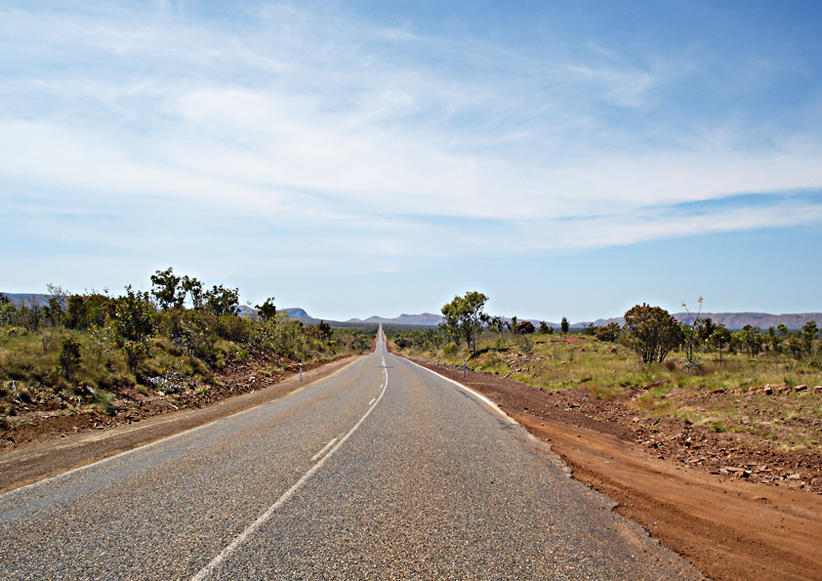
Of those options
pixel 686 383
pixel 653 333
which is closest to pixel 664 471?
pixel 686 383

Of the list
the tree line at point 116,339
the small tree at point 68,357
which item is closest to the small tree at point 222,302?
the tree line at point 116,339

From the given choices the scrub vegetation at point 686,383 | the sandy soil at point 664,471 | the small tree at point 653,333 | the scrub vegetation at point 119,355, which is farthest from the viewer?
the small tree at point 653,333

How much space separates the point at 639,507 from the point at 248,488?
5760 mm

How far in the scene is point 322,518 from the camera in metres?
5.88

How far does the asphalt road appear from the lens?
467 centimetres

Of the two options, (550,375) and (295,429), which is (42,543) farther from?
(550,375)

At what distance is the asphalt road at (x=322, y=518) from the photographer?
4672mm

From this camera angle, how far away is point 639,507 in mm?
6742

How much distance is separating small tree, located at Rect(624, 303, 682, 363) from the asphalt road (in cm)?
1588

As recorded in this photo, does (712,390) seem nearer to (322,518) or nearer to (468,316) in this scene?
(322,518)

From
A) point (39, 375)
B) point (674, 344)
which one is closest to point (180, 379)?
point (39, 375)

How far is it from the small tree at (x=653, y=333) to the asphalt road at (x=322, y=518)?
15.9m

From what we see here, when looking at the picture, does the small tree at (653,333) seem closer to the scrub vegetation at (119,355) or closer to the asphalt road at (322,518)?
the asphalt road at (322,518)

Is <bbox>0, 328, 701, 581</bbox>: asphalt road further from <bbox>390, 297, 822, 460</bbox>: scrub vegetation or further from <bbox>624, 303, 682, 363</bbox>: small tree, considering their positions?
<bbox>624, 303, 682, 363</bbox>: small tree
